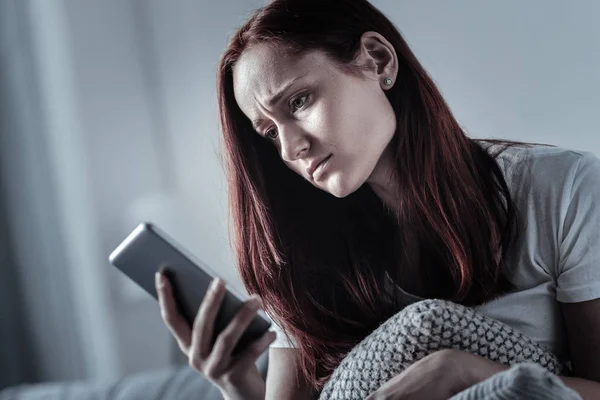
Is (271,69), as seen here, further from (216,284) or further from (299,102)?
(216,284)

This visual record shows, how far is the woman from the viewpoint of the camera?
92 centimetres

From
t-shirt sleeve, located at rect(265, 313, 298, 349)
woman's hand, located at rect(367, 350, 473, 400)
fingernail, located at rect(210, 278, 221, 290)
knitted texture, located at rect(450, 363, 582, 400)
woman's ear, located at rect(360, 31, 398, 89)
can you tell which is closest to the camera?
knitted texture, located at rect(450, 363, 582, 400)

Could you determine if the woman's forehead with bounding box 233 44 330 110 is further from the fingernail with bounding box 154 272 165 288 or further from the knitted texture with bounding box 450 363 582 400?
the knitted texture with bounding box 450 363 582 400

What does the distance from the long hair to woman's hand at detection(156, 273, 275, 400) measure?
0.15 metres

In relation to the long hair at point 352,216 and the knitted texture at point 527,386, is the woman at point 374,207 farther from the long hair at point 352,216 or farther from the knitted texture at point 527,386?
the knitted texture at point 527,386

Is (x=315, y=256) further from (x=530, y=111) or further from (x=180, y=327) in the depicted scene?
(x=530, y=111)

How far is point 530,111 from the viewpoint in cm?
129

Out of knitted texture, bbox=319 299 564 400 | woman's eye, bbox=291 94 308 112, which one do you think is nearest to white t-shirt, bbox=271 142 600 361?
knitted texture, bbox=319 299 564 400

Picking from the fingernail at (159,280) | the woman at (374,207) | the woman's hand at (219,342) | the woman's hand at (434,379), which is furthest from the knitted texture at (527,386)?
the fingernail at (159,280)

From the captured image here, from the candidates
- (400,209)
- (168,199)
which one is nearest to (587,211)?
(400,209)

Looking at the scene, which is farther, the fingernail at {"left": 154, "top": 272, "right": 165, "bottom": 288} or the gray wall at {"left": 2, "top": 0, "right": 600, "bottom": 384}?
the gray wall at {"left": 2, "top": 0, "right": 600, "bottom": 384}

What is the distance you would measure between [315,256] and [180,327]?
10.1 inches

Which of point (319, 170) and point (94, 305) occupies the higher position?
point (319, 170)

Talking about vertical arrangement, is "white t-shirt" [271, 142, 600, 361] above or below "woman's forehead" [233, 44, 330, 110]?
below
